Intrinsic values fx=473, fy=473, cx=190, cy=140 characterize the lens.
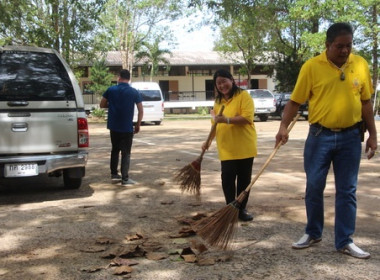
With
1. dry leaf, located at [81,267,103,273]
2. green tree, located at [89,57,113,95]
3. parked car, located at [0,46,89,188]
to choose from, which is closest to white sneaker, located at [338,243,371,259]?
dry leaf, located at [81,267,103,273]

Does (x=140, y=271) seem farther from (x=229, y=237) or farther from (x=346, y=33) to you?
(x=346, y=33)

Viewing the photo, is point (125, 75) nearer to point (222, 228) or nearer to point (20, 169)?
point (20, 169)

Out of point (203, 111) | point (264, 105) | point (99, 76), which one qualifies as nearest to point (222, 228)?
point (264, 105)

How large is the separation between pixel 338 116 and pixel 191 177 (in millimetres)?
2291

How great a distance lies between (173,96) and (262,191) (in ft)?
112

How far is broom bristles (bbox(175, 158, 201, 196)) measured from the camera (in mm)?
5488

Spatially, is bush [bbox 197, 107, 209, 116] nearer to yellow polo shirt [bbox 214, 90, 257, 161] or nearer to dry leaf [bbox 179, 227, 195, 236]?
yellow polo shirt [bbox 214, 90, 257, 161]

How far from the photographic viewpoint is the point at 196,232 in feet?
14.9

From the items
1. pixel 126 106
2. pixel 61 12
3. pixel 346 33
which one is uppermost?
pixel 61 12

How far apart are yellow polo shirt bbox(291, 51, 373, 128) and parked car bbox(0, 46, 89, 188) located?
133 inches

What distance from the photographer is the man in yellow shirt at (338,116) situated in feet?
12.0

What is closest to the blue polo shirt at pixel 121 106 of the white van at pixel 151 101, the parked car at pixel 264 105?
the white van at pixel 151 101

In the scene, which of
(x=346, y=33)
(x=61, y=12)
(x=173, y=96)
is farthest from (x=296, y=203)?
(x=173, y=96)

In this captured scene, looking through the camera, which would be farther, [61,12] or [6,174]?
[61,12]
